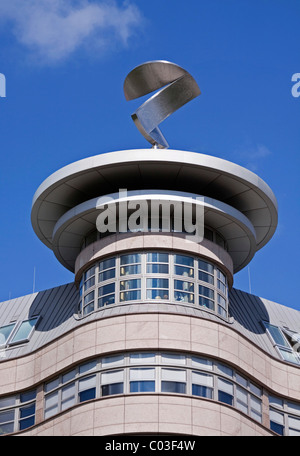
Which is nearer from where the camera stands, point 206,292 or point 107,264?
point 206,292

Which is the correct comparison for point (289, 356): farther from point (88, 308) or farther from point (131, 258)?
point (88, 308)

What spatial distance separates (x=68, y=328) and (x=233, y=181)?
963 cm

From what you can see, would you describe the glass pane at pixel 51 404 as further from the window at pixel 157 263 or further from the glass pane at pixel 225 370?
the glass pane at pixel 225 370

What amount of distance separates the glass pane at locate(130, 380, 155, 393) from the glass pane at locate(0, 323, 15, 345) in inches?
394

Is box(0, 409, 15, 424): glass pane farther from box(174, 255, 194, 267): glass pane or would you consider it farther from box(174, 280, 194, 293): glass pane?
box(174, 255, 194, 267): glass pane

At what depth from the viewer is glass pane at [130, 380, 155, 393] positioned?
38.9 meters

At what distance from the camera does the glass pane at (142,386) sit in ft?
128

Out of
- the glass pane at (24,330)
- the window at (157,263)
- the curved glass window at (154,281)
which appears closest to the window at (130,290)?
the curved glass window at (154,281)

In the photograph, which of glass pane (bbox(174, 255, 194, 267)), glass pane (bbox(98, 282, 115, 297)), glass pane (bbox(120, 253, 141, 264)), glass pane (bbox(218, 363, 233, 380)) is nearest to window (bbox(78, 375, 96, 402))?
glass pane (bbox(98, 282, 115, 297))

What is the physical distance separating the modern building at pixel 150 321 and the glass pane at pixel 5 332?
34cm

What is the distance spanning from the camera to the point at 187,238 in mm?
42688

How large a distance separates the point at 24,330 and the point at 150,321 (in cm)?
934

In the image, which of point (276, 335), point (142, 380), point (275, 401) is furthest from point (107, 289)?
point (276, 335)

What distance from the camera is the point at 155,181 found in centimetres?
4328
